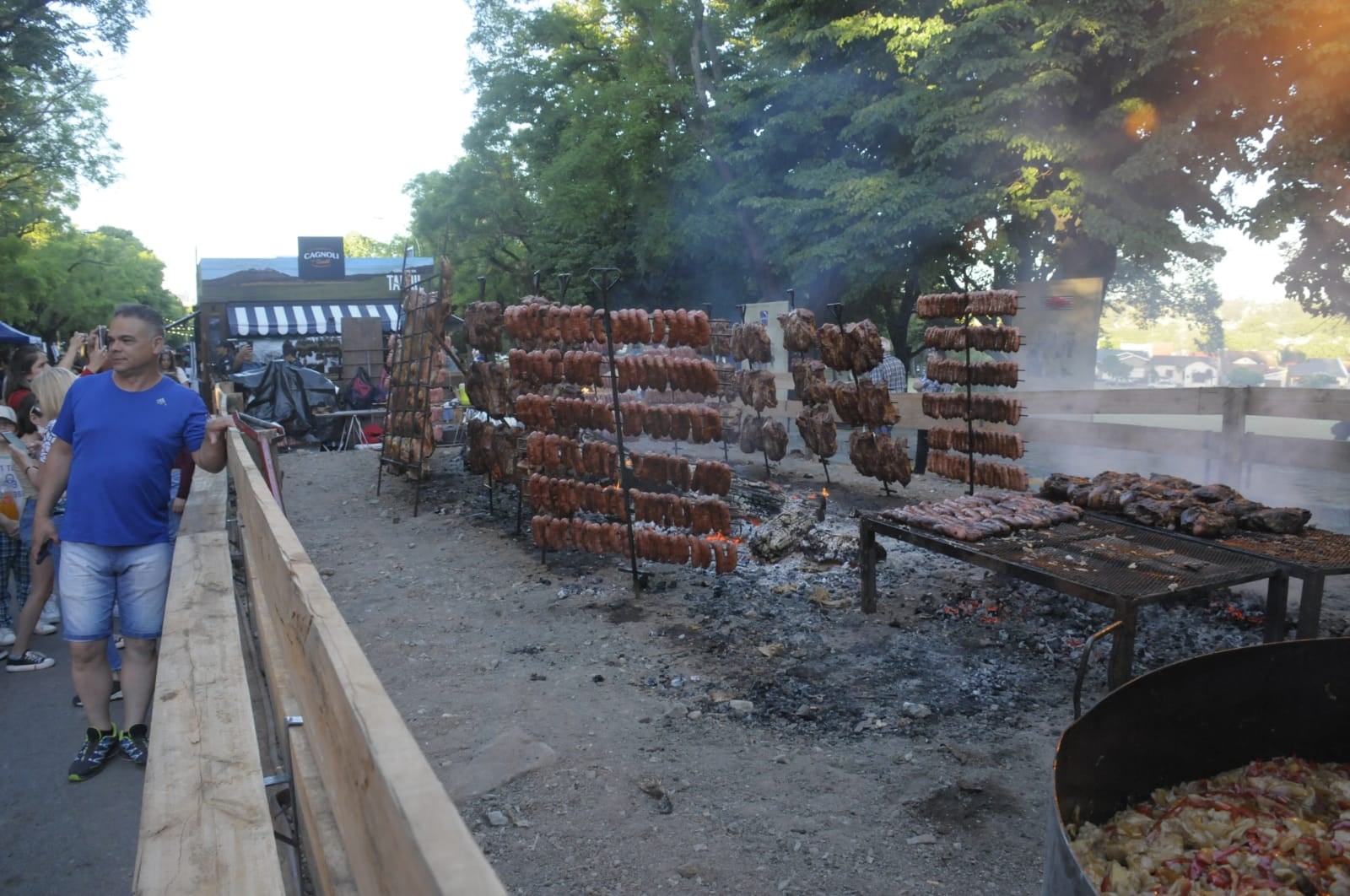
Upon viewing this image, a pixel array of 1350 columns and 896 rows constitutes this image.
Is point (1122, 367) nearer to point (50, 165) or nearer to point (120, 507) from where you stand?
point (50, 165)

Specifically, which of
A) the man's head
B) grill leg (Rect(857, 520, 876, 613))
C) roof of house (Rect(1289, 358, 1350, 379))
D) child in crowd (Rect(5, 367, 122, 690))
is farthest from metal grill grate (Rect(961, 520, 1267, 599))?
roof of house (Rect(1289, 358, 1350, 379))

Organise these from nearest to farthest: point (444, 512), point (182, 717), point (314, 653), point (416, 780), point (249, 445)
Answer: point (416, 780) < point (314, 653) < point (182, 717) < point (249, 445) < point (444, 512)

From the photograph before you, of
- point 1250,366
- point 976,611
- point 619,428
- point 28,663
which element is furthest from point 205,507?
point 1250,366

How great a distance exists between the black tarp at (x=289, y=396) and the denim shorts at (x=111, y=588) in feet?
36.0

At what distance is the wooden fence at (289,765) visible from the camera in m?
1.26

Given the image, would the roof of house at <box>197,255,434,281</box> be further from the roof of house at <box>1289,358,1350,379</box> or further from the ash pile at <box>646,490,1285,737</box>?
the roof of house at <box>1289,358,1350,379</box>

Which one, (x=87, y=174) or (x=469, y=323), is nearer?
(x=469, y=323)

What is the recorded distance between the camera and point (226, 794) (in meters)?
2.37

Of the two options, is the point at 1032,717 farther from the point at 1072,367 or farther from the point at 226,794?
the point at 1072,367

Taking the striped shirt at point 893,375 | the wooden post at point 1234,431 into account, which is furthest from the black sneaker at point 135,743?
the striped shirt at point 893,375

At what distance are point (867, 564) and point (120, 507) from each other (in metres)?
5.05

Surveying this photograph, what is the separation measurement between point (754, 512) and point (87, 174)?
36.5m

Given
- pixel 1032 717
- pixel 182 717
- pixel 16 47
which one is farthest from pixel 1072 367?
pixel 16 47

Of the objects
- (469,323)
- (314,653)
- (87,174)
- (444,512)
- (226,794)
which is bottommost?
(444,512)
